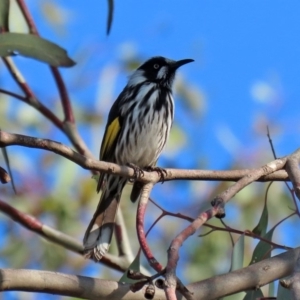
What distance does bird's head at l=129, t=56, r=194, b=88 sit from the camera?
4422 millimetres

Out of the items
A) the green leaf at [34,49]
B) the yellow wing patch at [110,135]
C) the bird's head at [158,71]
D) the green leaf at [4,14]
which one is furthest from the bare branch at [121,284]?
the bird's head at [158,71]

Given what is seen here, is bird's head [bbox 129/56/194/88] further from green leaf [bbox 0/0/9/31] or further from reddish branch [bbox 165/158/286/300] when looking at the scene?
reddish branch [bbox 165/158/286/300]

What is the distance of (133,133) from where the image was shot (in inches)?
157

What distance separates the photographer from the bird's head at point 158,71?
442 cm

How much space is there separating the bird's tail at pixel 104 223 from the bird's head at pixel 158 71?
27.4 inches

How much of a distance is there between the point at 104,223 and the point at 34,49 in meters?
1.28

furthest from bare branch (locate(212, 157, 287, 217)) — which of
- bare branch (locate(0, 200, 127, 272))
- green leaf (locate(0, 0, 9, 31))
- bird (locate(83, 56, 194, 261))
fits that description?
bird (locate(83, 56, 194, 261))

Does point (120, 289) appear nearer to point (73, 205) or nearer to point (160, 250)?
point (73, 205)

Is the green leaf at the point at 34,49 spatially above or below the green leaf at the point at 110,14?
below

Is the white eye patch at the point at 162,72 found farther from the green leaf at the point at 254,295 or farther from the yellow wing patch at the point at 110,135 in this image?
the green leaf at the point at 254,295

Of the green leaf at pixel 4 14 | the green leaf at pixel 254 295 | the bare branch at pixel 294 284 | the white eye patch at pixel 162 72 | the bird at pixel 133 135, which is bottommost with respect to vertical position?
the bare branch at pixel 294 284

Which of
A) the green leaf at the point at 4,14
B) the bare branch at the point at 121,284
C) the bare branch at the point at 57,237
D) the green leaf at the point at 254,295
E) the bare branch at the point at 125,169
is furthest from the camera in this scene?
the bare branch at the point at 57,237

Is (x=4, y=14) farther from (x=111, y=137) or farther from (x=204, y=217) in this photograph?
(x=111, y=137)

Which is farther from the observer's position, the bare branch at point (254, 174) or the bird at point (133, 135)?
the bird at point (133, 135)
